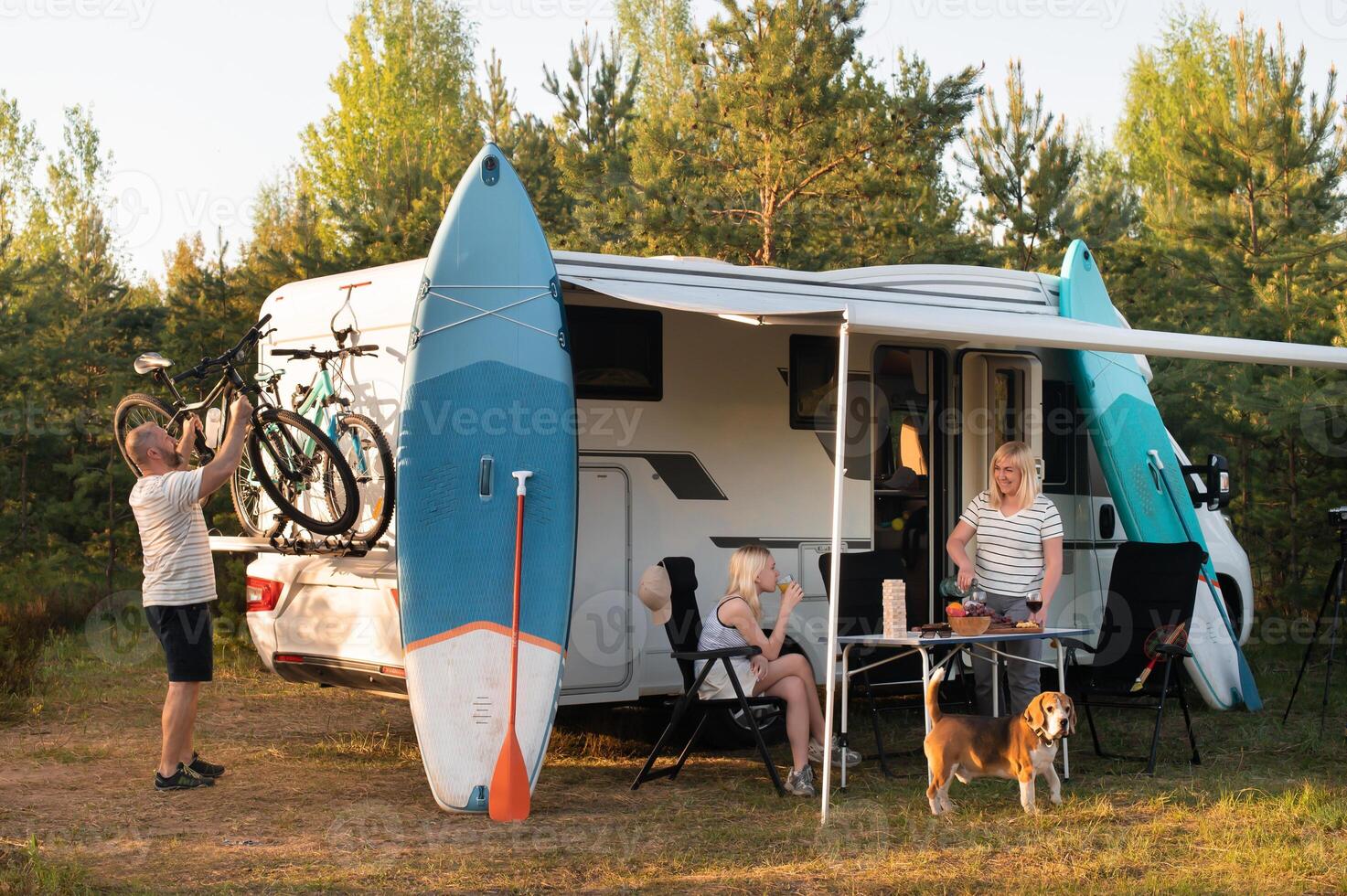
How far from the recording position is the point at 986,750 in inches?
218

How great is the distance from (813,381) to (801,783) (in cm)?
208

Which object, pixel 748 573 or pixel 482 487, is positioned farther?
pixel 748 573

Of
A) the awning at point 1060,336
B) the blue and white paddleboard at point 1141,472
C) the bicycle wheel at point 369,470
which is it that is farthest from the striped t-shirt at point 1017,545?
the bicycle wheel at point 369,470

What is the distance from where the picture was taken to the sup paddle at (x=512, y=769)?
5.48m

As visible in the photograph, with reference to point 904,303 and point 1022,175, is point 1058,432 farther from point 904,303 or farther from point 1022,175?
point 1022,175

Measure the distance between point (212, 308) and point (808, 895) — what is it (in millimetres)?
9722

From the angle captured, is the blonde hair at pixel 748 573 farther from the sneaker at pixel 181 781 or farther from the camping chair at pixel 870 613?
the sneaker at pixel 181 781

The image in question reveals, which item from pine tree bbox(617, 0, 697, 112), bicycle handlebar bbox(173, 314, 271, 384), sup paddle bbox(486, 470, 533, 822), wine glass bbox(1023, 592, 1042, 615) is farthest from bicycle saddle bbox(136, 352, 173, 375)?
pine tree bbox(617, 0, 697, 112)

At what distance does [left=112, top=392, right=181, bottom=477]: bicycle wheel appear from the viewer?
7.23m

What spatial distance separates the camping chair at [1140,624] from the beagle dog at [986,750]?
1.11 meters

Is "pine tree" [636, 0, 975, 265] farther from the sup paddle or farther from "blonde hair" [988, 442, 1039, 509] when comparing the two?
the sup paddle

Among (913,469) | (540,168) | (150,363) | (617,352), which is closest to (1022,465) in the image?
(913,469)

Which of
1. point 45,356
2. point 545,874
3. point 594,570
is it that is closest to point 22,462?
point 45,356

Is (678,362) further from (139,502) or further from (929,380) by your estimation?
(139,502)
